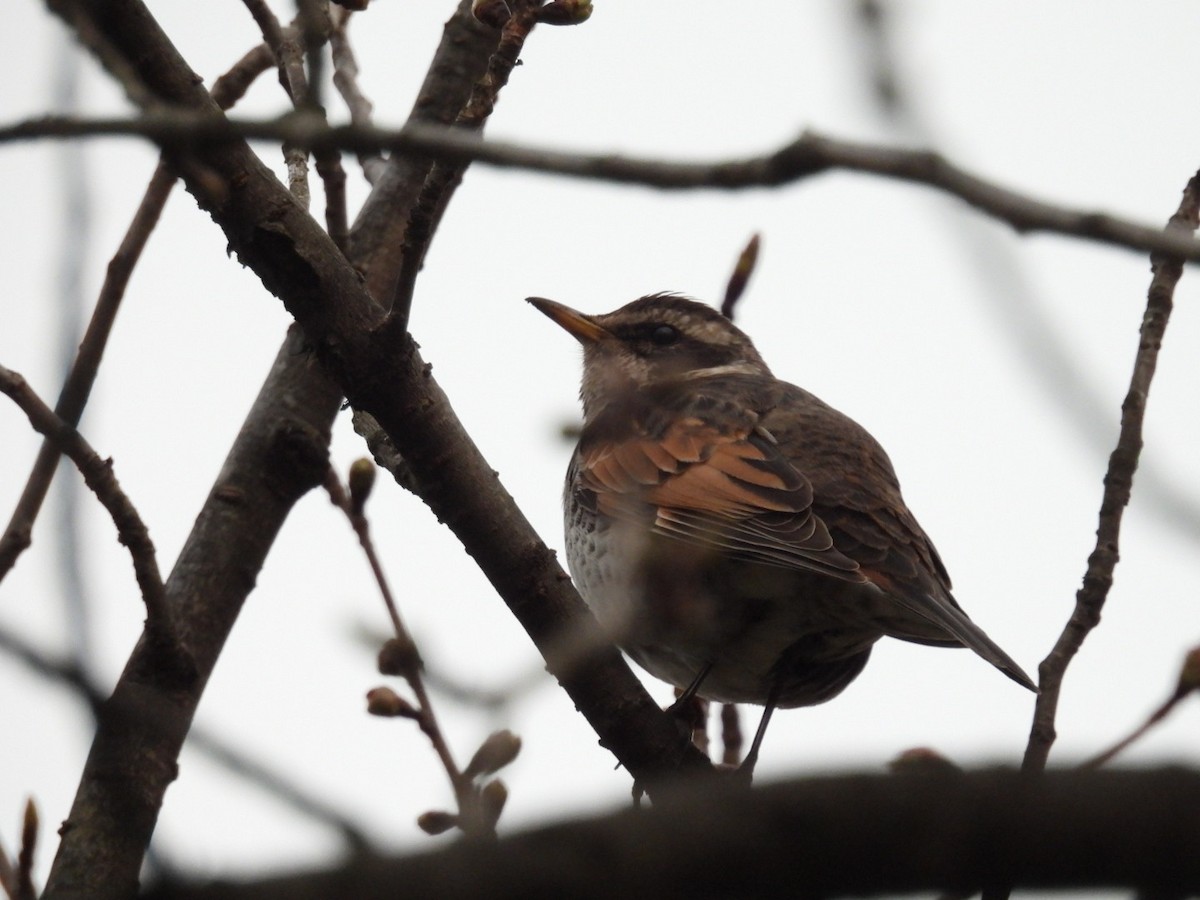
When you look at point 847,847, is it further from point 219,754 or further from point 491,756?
point 491,756

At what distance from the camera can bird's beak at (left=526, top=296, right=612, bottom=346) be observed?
802 centimetres

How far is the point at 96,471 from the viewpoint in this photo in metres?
3.89

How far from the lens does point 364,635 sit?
409 cm

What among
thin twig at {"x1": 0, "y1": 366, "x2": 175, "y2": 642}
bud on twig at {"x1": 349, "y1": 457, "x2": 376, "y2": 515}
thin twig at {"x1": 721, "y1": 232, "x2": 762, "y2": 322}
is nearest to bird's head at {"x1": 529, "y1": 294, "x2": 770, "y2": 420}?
thin twig at {"x1": 721, "y1": 232, "x2": 762, "y2": 322}

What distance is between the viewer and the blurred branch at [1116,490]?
173 inches

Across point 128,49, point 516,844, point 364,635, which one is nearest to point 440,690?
point 364,635

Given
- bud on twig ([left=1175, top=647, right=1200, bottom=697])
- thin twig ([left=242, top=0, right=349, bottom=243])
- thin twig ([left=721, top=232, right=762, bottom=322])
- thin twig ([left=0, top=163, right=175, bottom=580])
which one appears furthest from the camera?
thin twig ([left=721, top=232, right=762, bottom=322])

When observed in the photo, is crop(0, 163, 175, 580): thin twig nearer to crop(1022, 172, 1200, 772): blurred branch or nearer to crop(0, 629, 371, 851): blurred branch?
crop(0, 629, 371, 851): blurred branch

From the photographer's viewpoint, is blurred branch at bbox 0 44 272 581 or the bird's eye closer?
blurred branch at bbox 0 44 272 581

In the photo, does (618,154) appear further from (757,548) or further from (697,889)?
(757,548)

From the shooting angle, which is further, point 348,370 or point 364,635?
point 348,370

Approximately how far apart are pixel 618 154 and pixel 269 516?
140 inches

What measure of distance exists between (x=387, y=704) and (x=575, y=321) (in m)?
3.83

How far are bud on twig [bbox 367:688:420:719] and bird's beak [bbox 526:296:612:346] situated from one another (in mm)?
3551
